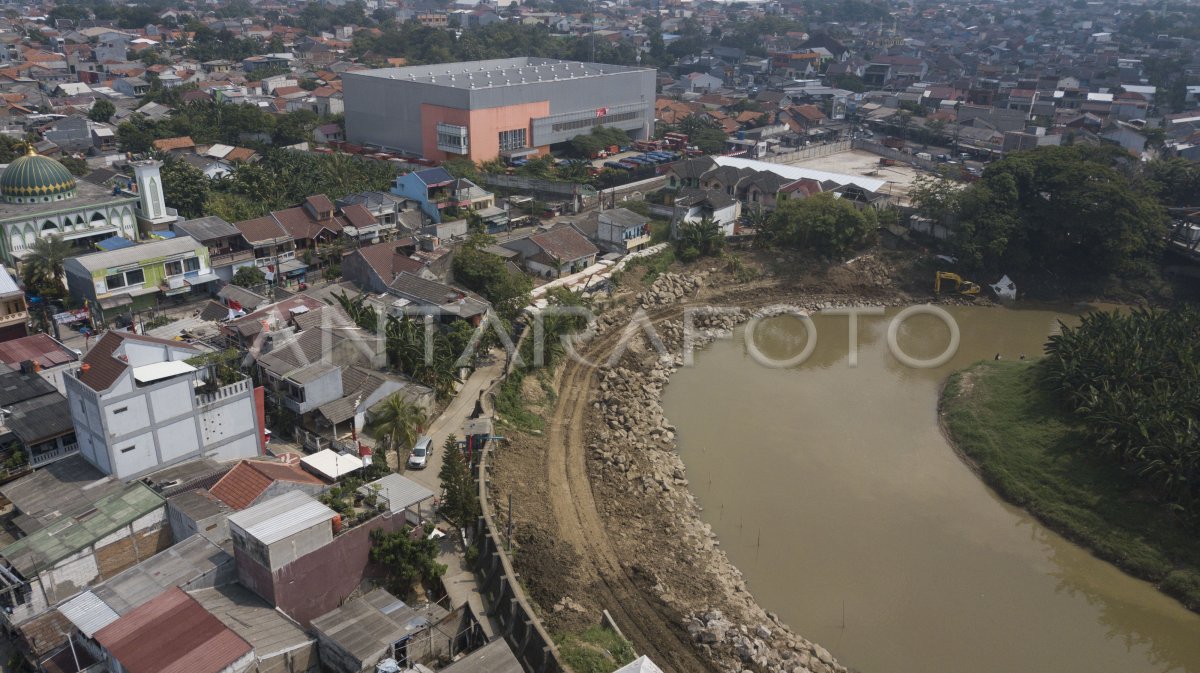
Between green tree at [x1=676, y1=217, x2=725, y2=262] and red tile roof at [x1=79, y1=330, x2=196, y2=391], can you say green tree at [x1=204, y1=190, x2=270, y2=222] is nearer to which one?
red tile roof at [x1=79, y1=330, x2=196, y2=391]

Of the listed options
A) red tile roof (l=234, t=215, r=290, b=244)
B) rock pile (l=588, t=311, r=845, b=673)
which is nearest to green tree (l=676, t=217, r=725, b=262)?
rock pile (l=588, t=311, r=845, b=673)

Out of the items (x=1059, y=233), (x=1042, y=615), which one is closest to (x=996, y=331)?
(x=1059, y=233)

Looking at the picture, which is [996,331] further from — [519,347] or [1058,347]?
[519,347]

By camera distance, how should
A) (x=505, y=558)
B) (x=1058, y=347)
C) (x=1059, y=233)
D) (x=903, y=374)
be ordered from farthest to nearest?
(x=1059, y=233) < (x=903, y=374) < (x=1058, y=347) < (x=505, y=558)

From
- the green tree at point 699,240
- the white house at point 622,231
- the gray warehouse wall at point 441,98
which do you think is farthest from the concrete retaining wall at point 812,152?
the white house at point 622,231

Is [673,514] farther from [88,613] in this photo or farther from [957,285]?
[957,285]

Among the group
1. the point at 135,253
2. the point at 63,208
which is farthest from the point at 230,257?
the point at 63,208

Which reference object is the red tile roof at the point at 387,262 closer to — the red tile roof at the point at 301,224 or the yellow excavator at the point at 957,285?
the red tile roof at the point at 301,224
